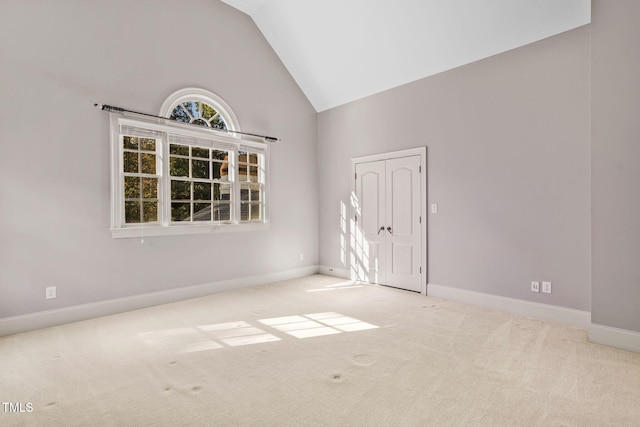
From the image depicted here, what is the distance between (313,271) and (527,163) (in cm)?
397

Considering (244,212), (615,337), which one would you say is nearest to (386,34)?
(244,212)

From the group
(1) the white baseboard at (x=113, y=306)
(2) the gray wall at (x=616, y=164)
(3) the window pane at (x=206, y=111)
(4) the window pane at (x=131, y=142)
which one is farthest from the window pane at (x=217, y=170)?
(2) the gray wall at (x=616, y=164)

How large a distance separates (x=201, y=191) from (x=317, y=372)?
3.27m

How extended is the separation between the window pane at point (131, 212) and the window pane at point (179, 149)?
88 cm

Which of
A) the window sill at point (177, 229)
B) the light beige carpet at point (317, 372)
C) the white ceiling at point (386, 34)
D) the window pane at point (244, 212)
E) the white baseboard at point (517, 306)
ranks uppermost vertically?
the white ceiling at point (386, 34)

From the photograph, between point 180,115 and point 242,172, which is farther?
point 242,172

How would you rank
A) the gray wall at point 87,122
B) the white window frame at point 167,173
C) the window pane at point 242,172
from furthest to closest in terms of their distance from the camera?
the window pane at point 242,172, the white window frame at point 167,173, the gray wall at point 87,122

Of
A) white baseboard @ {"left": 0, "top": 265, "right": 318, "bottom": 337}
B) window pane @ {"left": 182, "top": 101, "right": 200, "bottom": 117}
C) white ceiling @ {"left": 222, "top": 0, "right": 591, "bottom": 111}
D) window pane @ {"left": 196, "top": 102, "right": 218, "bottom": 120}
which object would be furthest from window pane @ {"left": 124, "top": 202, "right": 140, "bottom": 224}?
white ceiling @ {"left": 222, "top": 0, "right": 591, "bottom": 111}

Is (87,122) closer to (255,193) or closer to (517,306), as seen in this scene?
(255,193)

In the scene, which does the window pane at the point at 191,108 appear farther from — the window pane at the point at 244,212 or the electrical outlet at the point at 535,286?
the electrical outlet at the point at 535,286

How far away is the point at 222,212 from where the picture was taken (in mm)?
5074

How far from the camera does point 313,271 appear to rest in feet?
20.7

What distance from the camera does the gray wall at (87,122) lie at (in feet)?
11.0

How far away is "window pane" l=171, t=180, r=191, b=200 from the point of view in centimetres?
450
